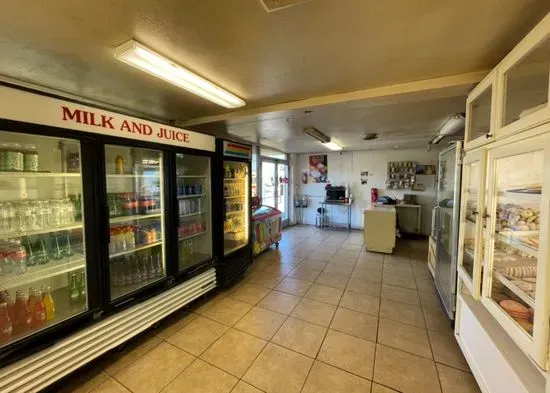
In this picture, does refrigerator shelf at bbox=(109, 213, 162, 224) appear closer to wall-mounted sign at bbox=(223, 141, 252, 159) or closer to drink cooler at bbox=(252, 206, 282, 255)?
wall-mounted sign at bbox=(223, 141, 252, 159)

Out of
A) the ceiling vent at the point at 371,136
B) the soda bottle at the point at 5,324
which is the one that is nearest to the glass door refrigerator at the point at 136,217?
the soda bottle at the point at 5,324

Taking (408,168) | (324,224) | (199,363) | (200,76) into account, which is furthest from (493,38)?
(324,224)

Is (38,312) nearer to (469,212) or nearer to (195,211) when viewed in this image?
(195,211)

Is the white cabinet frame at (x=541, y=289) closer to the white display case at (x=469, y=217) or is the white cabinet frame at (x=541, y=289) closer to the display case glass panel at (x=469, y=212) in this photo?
the white display case at (x=469, y=217)

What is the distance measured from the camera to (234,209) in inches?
140

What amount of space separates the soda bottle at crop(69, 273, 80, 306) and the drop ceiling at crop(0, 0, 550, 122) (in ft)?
5.68

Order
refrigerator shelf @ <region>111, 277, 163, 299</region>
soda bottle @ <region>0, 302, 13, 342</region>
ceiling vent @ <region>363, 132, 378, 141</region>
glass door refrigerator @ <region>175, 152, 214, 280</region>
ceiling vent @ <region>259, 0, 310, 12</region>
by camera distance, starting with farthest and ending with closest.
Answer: ceiling vent @ <region>363, 132, 378, 141</region> < glass door refrigerator @ <region>175, 152, 214, 280</region> < refrigerator shelf @ <region>111, 277, 163, 299</region> < soda bottle @ <region>0, 302, 13, 342</region> < ceiling vent @ <region>259, 0, 310, 12</region>

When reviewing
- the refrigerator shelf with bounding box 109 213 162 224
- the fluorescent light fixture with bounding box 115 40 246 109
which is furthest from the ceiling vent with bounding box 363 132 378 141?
the refrigerator shelf with bounding box 109 213 162 224

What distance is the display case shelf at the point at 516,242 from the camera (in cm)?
117

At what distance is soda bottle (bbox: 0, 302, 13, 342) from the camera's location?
1.41m

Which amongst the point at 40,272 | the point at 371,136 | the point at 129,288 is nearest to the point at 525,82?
the point at 371,136

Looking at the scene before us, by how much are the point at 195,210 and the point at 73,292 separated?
1.38 metres

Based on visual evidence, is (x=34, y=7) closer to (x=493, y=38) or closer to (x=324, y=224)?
(x=493, y=38)

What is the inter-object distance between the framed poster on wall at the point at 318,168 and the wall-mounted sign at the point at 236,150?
13.3 feet
